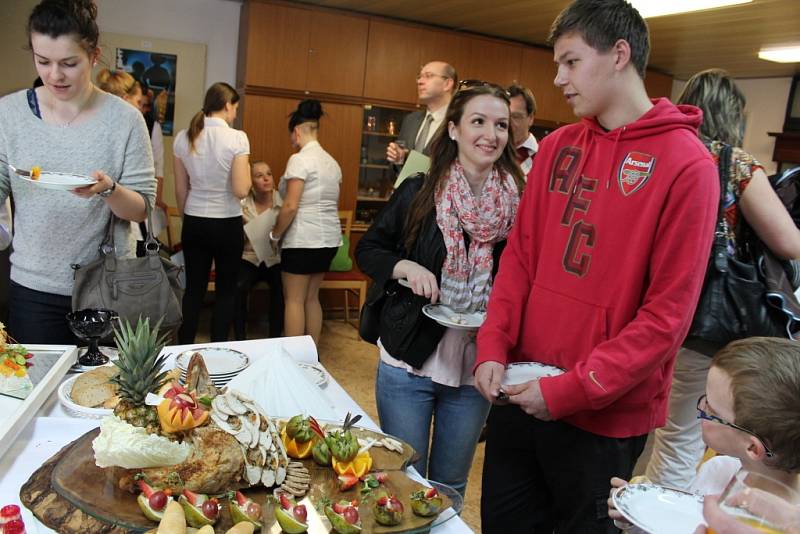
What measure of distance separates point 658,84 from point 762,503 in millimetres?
7235

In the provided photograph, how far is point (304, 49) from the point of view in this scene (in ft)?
17.6

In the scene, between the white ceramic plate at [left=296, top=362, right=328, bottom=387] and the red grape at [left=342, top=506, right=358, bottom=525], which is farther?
the white ceramic plate at [left=296, top=362, right=328, bottom=387]

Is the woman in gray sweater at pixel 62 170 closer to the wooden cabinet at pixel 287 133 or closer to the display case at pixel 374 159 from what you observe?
the wooden cabinet at pixel 287 133

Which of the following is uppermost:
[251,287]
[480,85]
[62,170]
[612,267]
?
[480,85]

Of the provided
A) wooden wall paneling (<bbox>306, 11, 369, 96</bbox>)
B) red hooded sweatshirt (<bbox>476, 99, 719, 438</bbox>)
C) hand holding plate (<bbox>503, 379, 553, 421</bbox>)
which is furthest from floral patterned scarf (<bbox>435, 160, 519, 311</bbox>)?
wooden wall paneling (<bbox>306, 11, 369, 96</bbox>)

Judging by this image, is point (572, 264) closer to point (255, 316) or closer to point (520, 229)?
point (520, 229)

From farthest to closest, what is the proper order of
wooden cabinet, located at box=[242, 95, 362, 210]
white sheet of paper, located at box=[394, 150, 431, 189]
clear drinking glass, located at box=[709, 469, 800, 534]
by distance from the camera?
wooden cabinet, located at box=[242, 95, 362, 210] < white sheet of paper, located at box=[394, 150, 431, 189] < clear drinking glass, located at box=[709, 469, 800, 534]

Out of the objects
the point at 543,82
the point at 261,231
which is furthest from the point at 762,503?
the point at 543,82

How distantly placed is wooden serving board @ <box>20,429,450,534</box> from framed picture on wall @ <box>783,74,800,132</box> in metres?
7.36

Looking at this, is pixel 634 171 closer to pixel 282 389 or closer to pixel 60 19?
pixel 282 389

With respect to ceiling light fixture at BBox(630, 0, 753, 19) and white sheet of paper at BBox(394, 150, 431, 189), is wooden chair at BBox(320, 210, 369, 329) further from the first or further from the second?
white sheet of paper at BBox(394, 150, 431, 189)

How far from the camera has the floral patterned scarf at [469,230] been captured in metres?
1.83

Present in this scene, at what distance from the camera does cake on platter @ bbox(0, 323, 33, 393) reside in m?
1.44

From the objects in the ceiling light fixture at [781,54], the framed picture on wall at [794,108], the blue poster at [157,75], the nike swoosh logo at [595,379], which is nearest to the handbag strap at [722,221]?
the nike swoosh logo at [595,379]
